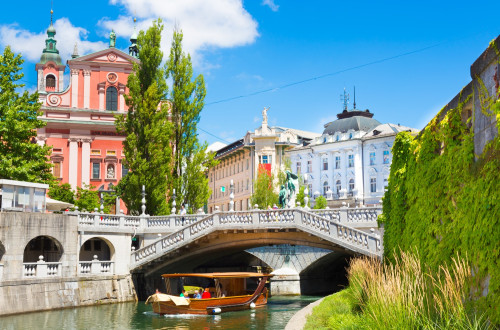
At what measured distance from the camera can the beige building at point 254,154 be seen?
7750 centimetres

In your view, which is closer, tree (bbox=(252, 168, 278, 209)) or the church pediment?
the church pediment

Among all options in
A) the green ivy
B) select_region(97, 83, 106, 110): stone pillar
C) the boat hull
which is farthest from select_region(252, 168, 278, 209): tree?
the green ivy

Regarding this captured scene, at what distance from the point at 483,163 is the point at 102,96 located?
45457 mm

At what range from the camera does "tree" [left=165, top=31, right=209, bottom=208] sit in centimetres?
3788

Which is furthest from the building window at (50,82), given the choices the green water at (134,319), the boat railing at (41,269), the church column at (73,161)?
the green water at (134,319)

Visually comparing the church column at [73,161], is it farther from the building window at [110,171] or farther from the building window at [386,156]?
the building window at [386,156]

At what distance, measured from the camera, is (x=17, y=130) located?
3262 centimetres

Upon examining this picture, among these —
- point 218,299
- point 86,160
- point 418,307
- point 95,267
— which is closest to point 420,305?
point 418,307

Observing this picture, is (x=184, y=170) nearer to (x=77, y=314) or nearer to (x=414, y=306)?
(x=77, y=314)

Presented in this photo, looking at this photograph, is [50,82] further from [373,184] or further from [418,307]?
[418,307]

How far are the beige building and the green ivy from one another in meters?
55.7

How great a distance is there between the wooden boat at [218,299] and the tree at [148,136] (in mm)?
7768

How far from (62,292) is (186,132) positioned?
46.7 ft

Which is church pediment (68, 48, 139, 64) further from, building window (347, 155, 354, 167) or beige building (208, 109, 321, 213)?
building window (347, 155, 354, 167)
